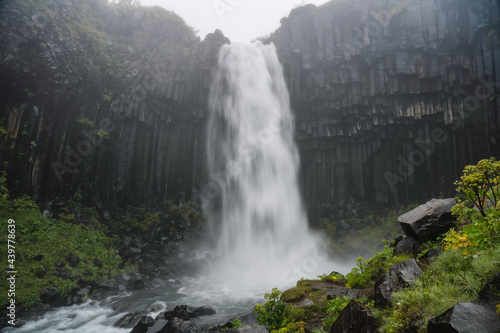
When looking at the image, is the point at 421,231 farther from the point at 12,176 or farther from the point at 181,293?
the point at 12,176

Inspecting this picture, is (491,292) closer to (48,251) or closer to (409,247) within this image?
(409,247)

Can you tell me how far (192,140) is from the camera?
22609mm

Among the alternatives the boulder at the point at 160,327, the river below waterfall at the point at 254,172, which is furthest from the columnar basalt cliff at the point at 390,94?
the boulder at the point at 160,327

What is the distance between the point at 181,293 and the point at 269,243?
829cm

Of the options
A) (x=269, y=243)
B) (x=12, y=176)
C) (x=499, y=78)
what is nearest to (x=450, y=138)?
(x=499, y=78)

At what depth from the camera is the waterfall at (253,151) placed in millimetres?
21812

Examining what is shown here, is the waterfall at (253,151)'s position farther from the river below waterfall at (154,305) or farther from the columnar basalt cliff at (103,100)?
the river below waterfall at (154,305)

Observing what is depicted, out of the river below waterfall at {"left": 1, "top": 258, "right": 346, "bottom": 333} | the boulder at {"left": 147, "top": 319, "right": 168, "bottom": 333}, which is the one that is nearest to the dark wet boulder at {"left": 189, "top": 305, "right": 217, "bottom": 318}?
the river below waterfall at {"left": 1, "top": 258, "right": 346, "bottom": 333}

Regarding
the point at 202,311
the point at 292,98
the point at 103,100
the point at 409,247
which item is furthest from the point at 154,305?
the point at 292,98

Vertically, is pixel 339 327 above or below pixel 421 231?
below

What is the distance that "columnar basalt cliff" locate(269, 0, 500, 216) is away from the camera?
61.7ft

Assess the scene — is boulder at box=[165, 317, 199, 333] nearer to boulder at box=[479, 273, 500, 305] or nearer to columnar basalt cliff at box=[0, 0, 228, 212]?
boulder at box=[479, 273, 500, 305]

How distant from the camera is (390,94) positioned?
20812 millimetres

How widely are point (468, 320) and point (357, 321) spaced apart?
169 cm
